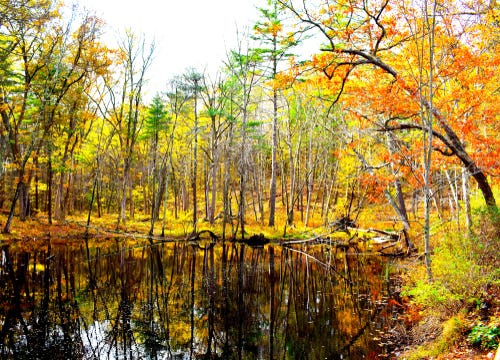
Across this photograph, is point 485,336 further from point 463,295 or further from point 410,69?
point 410,69

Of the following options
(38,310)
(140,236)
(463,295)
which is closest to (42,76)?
(140,236)

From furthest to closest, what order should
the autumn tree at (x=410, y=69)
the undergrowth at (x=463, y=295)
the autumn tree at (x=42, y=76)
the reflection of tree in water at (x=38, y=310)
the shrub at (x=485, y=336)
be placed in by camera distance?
the autumn tree at (x=42, y=76), the autumn tree at (x=410, y=69), the reflection of tree in water at (x=38, y=310), the undergrowth at (x=463, y=295), the shrub at (x=485, y=336)

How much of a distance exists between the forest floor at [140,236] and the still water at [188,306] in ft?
2.28

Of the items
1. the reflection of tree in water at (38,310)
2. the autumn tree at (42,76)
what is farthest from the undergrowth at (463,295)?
the autumn tree at (42,76)

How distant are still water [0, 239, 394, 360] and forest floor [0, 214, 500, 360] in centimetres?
70

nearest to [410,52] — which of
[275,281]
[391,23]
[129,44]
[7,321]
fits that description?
[391,23]

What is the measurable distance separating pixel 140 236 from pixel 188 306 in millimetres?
15272

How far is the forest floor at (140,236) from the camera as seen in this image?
618cm

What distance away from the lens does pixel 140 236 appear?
78.7 ft

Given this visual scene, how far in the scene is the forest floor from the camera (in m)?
6.18

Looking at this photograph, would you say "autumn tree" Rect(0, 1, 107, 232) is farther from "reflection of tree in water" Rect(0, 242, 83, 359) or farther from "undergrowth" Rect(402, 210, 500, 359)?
"undergrowth" Rect(402, 210, 500, 359)

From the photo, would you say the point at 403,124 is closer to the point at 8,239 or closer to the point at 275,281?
the point at 275,281

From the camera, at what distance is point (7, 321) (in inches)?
318

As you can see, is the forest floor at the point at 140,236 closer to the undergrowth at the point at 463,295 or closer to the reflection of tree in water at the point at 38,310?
the undergrowth at the point at 463,295
